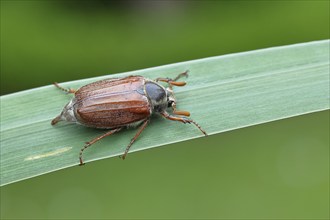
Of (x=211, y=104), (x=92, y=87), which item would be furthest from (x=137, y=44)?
(x=211, y=104)

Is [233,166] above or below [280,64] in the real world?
below

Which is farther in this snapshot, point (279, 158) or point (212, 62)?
point (279, 158)

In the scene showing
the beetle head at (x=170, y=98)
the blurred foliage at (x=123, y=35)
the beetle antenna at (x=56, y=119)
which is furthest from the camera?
the blurred foliage at (x=123, y=35)

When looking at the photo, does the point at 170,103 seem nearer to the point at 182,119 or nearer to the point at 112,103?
the point at 182,119

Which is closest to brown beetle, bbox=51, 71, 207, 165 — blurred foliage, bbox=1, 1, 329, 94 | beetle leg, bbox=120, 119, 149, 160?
beetle leg, bbox=120, 119, 149, 160

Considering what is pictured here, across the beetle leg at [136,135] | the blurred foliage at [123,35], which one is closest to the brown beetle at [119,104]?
the beetle leg at [136,135]

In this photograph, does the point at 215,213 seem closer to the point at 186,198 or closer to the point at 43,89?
the point at 186,198

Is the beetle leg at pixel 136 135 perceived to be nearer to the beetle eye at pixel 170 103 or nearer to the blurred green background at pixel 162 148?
the beetle eye at pixel 170 103
